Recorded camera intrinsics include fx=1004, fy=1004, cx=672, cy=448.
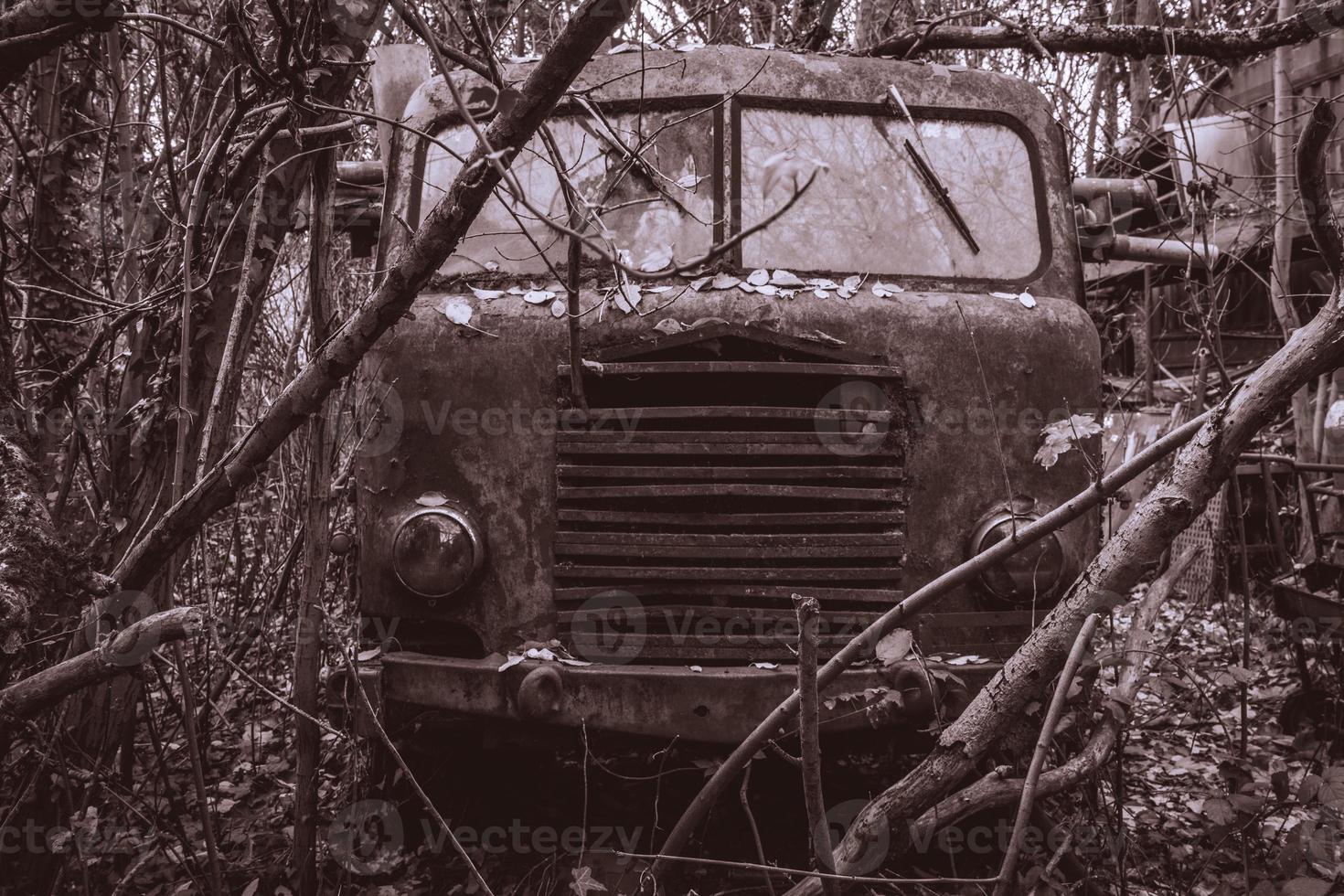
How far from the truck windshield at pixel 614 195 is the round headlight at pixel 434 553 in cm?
93

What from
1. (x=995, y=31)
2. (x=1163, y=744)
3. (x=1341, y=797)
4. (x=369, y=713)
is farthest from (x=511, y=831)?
Result: (x=995, y=31)

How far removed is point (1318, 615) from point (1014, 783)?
247 cm

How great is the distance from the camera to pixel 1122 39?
459 cm

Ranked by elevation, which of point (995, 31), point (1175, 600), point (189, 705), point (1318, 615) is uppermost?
point (995, 31)

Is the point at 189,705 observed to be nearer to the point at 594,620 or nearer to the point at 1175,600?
the point at 594,620

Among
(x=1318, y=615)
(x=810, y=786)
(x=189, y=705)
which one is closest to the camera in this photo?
(x=810, y=786)

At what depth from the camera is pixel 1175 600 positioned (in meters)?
7.10

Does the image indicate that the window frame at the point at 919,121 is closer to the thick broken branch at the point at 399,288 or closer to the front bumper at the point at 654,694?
the front bumper at the point at 654,694

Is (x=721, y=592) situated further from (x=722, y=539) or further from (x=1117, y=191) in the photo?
(x=1117, y=191)

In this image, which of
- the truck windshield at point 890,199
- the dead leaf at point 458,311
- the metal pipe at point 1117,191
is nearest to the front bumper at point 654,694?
the dead leaf at point 458,311

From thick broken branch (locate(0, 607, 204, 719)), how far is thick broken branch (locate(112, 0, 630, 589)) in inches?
12.0

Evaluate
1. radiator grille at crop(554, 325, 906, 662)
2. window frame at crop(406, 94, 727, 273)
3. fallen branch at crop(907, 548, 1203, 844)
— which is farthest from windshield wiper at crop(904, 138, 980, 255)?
fallen branch at crop(907, 548, 1203, 844)

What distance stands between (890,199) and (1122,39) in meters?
2.08

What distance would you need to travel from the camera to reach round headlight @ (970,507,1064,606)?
9.17 feet
